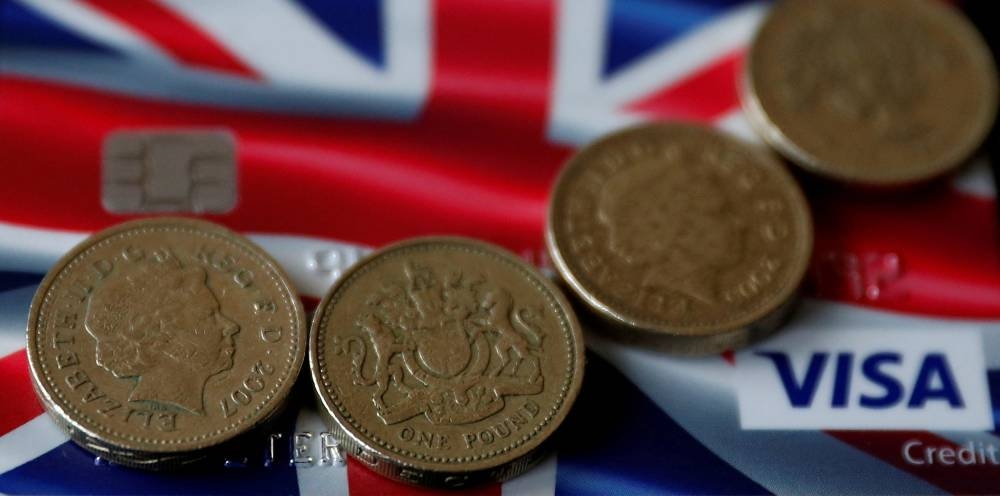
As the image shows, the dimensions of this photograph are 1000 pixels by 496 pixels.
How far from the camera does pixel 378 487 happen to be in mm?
2135

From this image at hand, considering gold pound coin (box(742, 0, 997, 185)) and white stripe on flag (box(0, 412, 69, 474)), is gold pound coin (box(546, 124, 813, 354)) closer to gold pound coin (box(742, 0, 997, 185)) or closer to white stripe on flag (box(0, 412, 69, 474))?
gold pound coin (box(742, 0, 997, 185))

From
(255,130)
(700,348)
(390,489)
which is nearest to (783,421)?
(700,348)

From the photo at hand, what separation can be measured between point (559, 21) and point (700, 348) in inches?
35.5

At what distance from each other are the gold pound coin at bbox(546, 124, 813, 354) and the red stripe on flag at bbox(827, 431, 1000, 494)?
0.29 metres

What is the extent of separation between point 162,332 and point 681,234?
103 cm

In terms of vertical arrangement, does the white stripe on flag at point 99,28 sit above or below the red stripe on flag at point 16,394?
above

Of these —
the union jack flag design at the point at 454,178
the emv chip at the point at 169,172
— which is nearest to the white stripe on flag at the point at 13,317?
the union jack flag design at the point at 454,178

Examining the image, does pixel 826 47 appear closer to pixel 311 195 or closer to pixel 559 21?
pixel 559 21

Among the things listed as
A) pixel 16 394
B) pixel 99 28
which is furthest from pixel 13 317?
pixel 99 28

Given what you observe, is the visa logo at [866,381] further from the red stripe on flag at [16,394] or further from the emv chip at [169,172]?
the red stripe on flag at [16,394]

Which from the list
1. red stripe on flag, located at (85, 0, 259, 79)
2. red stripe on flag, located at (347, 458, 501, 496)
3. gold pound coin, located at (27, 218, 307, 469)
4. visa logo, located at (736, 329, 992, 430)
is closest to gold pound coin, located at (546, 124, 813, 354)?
visa logo, located at (736, 329, 992, 430)

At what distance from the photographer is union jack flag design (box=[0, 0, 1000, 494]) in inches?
87.0

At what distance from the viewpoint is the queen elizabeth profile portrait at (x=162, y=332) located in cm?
207

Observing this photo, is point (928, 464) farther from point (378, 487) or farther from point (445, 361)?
point (378, 487)
